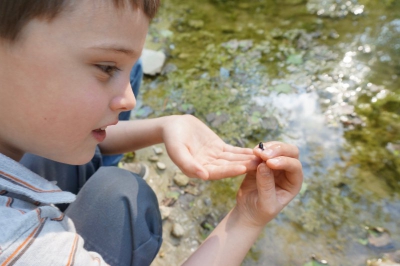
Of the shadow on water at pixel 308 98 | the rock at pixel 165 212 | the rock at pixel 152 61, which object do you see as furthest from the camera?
the rock at pixel 152 61

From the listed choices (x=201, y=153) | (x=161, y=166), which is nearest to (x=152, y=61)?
(x=161, y=166)

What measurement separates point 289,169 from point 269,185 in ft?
0.30

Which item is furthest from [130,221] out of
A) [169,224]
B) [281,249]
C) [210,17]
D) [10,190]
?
[210,17]

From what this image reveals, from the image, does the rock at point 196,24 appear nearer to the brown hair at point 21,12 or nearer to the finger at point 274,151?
the finger at point 274,151

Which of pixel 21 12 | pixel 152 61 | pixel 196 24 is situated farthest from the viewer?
pixel 196 24

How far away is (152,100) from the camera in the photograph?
2.76 metres

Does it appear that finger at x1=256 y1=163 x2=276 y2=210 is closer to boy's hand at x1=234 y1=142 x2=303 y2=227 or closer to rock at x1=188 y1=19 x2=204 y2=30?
boy's hand at x1=234 y1=142 x2=303 y2=227

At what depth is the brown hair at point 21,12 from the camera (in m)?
0.83

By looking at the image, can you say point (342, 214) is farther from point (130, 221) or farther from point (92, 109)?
point (92, 109)

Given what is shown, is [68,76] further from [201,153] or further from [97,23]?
[201,153]

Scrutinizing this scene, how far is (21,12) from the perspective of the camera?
0.84 meters

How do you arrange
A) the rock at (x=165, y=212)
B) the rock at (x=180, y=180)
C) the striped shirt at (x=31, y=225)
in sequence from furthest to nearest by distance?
the rock at (x=180, y=180)
the rock at (x=165, y=212)
the striped shirt at (x=31, y=225)

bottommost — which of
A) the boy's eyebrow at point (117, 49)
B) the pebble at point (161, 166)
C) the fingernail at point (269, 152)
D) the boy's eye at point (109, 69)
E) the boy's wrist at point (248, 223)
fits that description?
the pebble at point (161, 166)

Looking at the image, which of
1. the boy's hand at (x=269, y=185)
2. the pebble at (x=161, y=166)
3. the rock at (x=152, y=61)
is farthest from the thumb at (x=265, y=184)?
the rock at (x=152, y=61)
